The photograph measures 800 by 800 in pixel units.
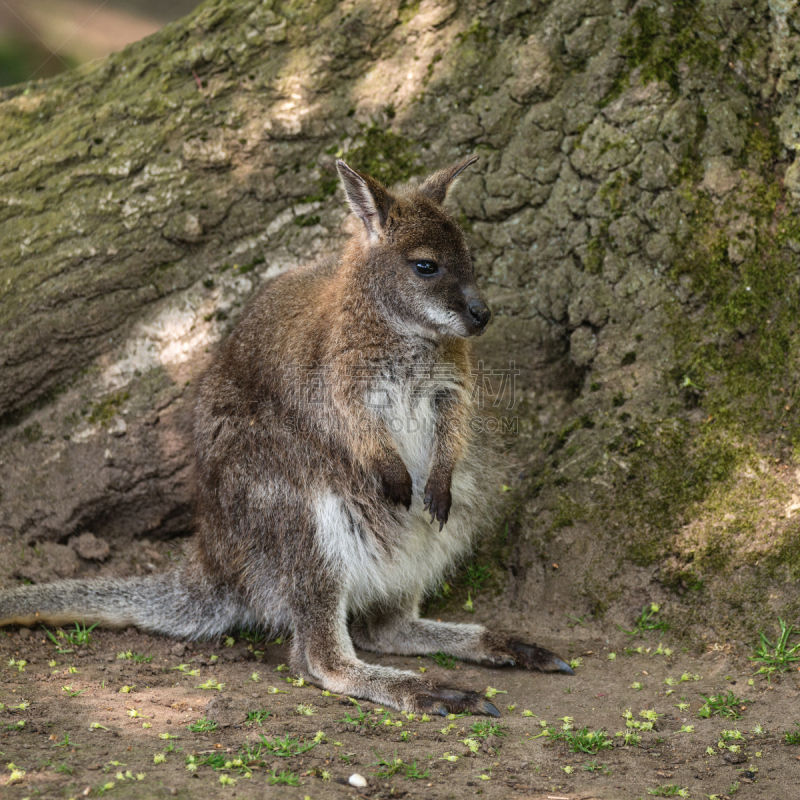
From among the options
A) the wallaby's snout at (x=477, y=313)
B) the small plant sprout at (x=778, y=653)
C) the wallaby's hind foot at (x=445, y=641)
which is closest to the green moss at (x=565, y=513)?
the wallaby's hind foot at (x=445, y=641)

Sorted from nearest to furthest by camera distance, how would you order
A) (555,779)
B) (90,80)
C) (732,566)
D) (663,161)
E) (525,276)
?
(555,779)
(732,566)
(663,161)
(525,276)
(90,80)

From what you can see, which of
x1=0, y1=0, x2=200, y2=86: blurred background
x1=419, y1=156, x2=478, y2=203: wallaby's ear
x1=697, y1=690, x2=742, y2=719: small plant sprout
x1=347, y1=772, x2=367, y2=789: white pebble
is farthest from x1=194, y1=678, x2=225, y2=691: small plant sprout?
x1=0, y1=0, x2=200, y2=86: blurred background

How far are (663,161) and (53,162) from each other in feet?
11.7

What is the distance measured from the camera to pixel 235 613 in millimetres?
4406

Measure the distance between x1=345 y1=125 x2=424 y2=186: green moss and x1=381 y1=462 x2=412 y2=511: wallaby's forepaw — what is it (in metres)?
1.88

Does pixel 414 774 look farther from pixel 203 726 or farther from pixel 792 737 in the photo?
pixel 792 737

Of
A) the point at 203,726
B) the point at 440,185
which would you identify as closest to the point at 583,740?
the point at 203,726

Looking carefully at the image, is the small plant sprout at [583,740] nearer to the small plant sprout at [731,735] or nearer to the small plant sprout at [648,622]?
the small plant sprout at [731,735]

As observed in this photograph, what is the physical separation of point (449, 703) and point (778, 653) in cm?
148

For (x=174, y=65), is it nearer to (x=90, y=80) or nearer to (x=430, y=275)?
(x=90, y=80)

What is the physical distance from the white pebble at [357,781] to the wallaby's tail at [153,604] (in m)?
1.61

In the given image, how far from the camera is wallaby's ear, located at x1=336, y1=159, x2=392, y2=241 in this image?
3938mm

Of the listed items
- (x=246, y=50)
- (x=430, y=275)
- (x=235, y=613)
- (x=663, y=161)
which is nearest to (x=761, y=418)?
(x=663, y=161)

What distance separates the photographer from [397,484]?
4.04 meters
